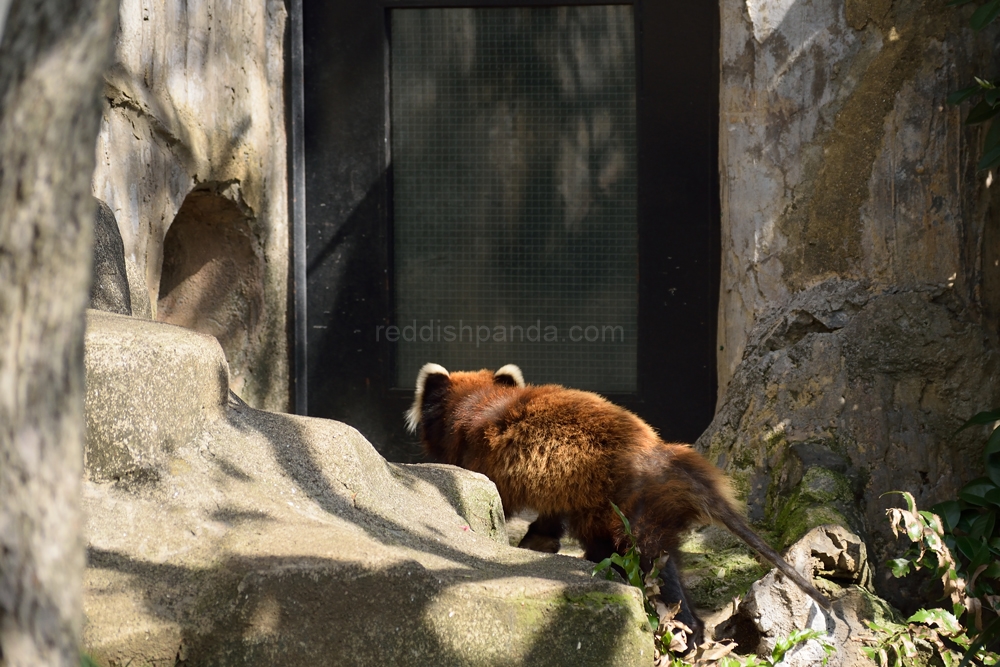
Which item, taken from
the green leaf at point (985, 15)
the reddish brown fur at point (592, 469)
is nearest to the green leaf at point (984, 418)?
the reddish brown fur at point (592, 469)

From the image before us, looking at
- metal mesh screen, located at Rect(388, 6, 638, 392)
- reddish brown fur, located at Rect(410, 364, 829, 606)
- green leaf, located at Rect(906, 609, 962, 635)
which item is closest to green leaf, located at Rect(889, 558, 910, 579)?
green leaf, located at Rect(906, 609, 962, 635)

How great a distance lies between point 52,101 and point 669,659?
8.76ft

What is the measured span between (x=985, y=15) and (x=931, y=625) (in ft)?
8.13

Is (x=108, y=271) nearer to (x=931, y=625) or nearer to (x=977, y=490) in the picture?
(x=931, y=625)

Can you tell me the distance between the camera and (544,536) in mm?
4348

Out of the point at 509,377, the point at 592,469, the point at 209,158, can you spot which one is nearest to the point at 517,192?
the point at 509,377

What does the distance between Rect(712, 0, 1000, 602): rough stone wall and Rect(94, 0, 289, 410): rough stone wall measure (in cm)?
267

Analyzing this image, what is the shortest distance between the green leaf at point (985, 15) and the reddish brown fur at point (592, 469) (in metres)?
2.16

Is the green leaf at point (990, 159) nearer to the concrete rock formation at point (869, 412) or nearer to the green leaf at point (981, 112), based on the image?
the green leaf at point (981, 112)

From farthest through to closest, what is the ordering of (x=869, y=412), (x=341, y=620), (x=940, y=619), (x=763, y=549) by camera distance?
(x=869, y=412) → (x=940, y=619) → (x=763, y=549) → (x=341, y=620)

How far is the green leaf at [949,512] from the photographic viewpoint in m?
3.84

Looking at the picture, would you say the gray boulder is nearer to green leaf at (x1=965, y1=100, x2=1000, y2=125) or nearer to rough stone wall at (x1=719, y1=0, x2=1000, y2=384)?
rough stone wall at (x1=719, y1=0, x2=1000, y2=384)

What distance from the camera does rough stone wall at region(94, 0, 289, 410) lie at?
4477 millimetres

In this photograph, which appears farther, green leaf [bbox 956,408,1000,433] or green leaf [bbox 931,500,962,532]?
green leaf [bbox 956,408,1000,433]
